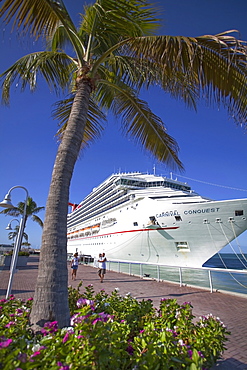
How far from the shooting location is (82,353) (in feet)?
5.63

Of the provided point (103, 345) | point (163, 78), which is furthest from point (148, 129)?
point (103, 345)

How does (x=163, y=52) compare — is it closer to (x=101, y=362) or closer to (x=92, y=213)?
(x=101, y=362)

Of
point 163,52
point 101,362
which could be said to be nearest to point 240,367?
point 101,362

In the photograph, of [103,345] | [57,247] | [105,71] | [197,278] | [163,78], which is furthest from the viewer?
[197,278]

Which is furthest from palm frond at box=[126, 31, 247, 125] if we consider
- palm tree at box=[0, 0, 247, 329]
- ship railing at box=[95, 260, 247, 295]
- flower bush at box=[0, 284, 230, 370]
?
A: ship railing at box=[95, 260, 247, 295]

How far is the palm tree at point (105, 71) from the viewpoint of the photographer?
2.86 meters

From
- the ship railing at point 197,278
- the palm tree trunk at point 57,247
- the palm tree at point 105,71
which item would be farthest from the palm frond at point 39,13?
the ship railing at point 197,278

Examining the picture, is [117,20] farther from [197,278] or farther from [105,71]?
[197,278]

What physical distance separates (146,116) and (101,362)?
4.92 meters

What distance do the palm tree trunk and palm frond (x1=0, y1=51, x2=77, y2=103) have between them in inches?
91.6

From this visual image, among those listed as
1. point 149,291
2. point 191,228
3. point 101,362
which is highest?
point 191,228

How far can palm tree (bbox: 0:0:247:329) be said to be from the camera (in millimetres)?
2863

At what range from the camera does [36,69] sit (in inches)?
191

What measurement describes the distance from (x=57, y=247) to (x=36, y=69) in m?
4.18
